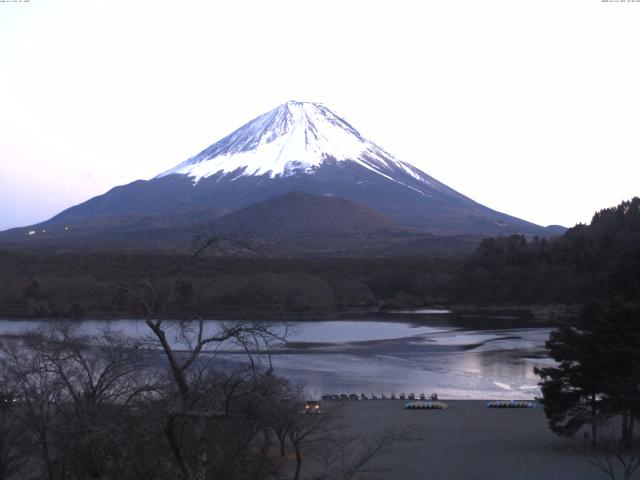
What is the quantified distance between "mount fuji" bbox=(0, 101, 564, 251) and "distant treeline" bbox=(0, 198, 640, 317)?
63.0ft

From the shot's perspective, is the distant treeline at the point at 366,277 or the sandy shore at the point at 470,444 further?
the distant treeline at the point at 366,277

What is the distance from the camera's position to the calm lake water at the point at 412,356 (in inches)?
674

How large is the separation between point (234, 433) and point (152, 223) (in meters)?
68.6

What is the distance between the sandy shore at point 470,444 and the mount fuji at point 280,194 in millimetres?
51594

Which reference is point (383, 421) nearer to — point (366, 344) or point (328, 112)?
point (366, 344)

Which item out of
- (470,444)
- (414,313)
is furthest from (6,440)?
(414,313)

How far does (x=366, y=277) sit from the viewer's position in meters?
47.6

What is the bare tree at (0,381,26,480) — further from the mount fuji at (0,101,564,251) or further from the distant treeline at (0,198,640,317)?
the mount fuji at (0,101,564,251)

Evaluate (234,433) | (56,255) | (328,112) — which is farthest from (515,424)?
(328,112)

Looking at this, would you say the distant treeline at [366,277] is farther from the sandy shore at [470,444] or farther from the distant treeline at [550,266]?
the sandy shore at [470,444]

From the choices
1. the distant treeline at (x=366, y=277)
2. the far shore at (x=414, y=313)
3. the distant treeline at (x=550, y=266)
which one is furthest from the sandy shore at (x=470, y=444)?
the distant treeline at (x=550, y=266)

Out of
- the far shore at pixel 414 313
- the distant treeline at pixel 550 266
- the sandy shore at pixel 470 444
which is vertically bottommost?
the sandy shore at pixel 470 444

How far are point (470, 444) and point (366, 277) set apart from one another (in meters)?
36.1

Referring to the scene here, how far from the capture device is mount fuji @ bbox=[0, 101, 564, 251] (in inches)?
2955
